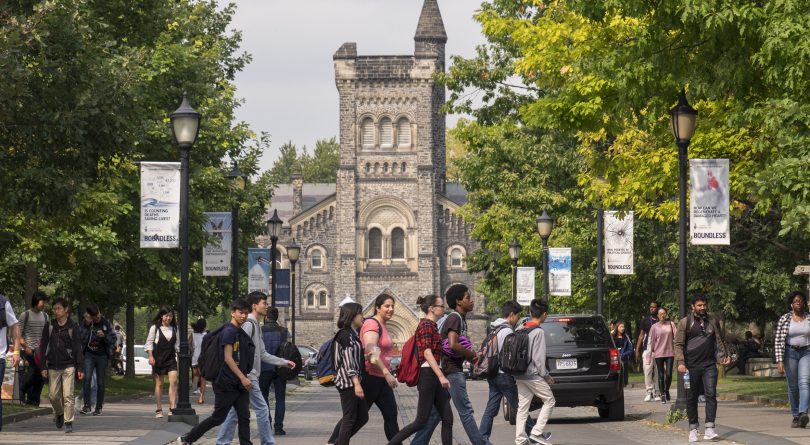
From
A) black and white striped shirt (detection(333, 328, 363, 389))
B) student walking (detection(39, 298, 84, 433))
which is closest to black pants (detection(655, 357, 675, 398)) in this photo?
student walking (detection(39, 298, 84, 433))

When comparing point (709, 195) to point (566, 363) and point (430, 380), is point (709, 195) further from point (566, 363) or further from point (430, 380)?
point (430, 380)

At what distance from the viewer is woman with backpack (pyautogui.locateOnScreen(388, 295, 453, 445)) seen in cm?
1445

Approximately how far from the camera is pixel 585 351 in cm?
2250

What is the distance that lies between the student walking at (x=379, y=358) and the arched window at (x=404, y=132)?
92.6 m

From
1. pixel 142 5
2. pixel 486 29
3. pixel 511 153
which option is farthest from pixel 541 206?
pixel 142 5

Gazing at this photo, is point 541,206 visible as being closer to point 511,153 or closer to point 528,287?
point 511,153

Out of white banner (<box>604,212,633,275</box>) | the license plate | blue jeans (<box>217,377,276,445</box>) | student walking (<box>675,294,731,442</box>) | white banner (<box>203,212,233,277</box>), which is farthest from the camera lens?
white banner (<box>604,212,633,275</box>)

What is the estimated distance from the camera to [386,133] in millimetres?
107500

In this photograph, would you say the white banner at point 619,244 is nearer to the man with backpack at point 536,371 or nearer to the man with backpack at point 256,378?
the man with backpack at point 536,371

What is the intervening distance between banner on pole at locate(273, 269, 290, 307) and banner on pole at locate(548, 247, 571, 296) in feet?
27.9

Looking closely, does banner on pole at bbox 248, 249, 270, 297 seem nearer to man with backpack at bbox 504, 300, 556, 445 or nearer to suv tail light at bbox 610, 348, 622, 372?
suv tail light at bbox 610, 348, 622, 372

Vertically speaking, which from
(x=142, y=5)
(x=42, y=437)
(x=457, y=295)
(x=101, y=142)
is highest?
(x=142, y=5)

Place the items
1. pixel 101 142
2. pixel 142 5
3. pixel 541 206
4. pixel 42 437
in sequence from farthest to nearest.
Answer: pixel 541 206, pixel 142 5, pixel 101 142, pixel 42 437

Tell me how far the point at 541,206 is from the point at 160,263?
18.2m
